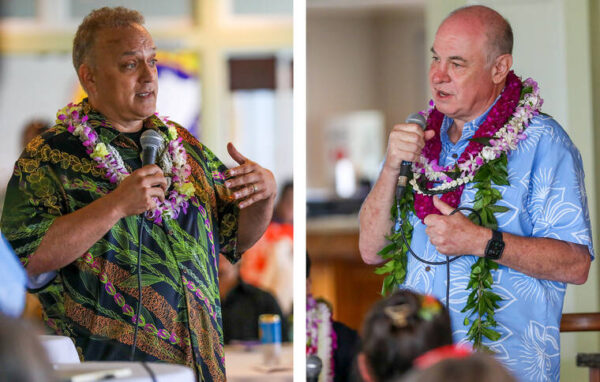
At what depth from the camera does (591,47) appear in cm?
383

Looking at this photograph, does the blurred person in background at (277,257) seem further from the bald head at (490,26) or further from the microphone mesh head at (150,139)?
the bald head at (490,26)

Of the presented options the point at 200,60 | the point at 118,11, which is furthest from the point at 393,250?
the point at 118,11

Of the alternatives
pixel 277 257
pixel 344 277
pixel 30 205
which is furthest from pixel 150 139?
pixel 344 277

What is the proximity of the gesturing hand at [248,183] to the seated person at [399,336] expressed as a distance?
1.00 metres

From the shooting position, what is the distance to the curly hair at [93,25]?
268 centimetres

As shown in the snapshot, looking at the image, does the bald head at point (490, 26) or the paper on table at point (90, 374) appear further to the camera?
the bald head at point (490, 26)

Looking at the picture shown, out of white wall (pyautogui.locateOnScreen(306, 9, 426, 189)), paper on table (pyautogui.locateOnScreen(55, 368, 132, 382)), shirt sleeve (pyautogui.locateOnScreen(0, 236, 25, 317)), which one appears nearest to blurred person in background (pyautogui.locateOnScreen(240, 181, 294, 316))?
shirt sleeve (pyautogui.locateOnScreen(0, 236, 25, 317))

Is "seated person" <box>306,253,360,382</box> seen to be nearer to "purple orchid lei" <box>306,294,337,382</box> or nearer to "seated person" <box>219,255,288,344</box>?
"purple orchid lei" <box>306,294,337,382</box>

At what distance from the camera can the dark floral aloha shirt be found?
8.37ft

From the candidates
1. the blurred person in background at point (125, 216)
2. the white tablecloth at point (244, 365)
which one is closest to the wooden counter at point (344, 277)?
the white tablecloth at point (244, 365)

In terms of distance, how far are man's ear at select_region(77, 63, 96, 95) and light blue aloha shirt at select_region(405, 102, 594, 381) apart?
4.11 feet

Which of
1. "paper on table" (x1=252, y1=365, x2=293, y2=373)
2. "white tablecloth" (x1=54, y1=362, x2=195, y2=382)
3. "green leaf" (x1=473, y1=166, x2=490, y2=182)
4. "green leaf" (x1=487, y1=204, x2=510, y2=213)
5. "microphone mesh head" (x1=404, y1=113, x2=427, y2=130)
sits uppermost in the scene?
"microphone mesh head" (x1=404, y1=113, x2=427, y2=130)

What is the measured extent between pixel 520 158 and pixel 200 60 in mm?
1134

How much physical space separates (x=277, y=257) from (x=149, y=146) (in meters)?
0.61
